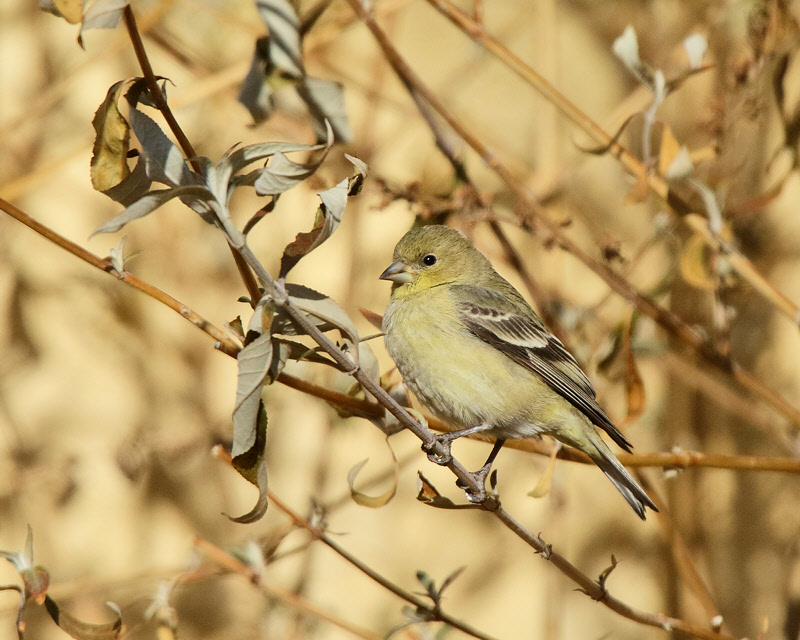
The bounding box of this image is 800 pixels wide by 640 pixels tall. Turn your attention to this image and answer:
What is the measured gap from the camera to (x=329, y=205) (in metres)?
1.47

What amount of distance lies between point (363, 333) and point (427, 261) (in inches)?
41.4

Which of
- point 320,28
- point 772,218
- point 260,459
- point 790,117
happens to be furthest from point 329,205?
point 772,218

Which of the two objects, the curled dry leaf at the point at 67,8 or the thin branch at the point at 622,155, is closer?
the curled dry leaf at the point at 67,8

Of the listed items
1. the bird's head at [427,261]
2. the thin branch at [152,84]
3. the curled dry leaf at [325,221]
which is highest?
the bird's head at [427,261]

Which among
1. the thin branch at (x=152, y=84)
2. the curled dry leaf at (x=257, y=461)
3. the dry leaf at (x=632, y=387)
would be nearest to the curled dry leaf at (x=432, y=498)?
the curled dry leaf at (x=257, y=461)

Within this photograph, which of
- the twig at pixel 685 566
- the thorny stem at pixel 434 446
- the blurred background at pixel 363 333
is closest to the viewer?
the thorny stem at pixel 434 446

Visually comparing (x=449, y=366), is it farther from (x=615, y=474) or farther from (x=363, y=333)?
(x=363, y=333)

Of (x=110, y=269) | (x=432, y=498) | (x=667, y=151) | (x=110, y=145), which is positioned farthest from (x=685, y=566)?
(x=110, y=145)

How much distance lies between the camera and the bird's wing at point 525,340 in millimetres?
2857

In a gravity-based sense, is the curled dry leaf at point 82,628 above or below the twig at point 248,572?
below

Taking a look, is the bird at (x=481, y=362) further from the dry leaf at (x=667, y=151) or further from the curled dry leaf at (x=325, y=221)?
the curled dry leaf at (x=325, y=221)

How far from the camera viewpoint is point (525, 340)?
2.99 meters

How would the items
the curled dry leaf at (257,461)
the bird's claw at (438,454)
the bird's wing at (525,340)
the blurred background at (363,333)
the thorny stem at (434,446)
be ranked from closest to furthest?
the thorny stem at (434,446) < the curled dry leaf at (257,461) < the bird's claw at (438,454) < the bird's wing at (525,340) < the blurred background at (363,333)

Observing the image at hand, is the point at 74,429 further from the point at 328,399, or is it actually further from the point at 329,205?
the point at 329,205
